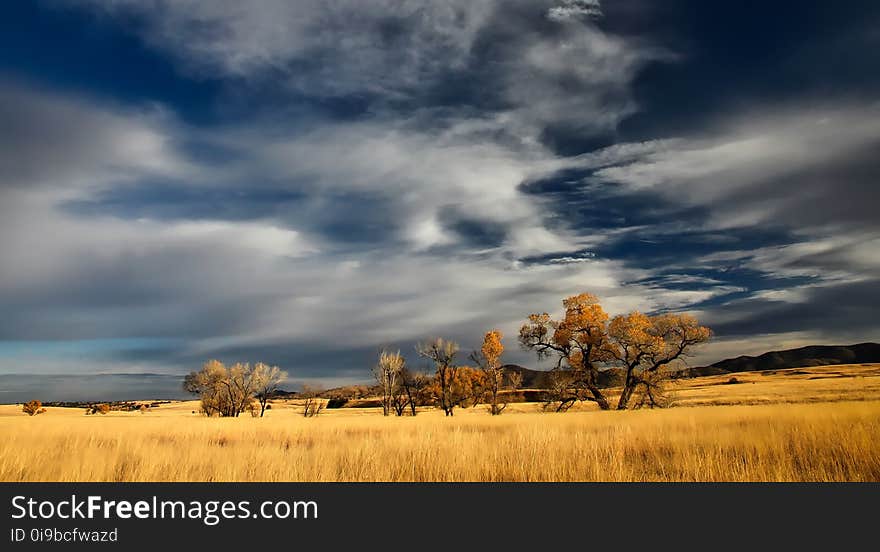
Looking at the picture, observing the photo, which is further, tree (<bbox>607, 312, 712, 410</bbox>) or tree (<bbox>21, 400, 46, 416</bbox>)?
tree (<bbox>21, 400, 46, 416</bbox>)

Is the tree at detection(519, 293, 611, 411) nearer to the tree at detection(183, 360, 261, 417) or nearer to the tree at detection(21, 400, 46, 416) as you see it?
the tree at detection(183, 360, 261, 417)

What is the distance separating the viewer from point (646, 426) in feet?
50.5

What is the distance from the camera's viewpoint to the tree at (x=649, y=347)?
36.8 m

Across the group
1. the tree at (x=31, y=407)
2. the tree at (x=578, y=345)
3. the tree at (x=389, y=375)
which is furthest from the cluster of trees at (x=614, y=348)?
the tree at (x=31, y=407)

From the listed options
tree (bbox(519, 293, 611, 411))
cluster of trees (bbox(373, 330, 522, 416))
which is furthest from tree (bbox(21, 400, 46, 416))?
tree (bbox(519, 293, 611, 411))

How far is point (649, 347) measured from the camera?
122ft

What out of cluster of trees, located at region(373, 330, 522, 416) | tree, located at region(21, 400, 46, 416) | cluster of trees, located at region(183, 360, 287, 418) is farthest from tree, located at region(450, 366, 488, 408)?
tree, located at region(21, 400, 46, 416)

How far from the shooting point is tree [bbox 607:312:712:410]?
36.8 meters

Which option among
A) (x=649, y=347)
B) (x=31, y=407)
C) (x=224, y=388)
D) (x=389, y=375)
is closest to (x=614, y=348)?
(x=649, y=347)

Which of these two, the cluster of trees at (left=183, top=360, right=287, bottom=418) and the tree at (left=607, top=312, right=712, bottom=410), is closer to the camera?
the tree at (left=607, top=312, right=712, bottom=410)

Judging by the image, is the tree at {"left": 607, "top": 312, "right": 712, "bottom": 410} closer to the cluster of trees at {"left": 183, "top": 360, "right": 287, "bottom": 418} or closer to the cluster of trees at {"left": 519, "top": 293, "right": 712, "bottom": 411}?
the cluster of trees at {"left": 519, "top": 293, "right": 712, "bottom": 411}
